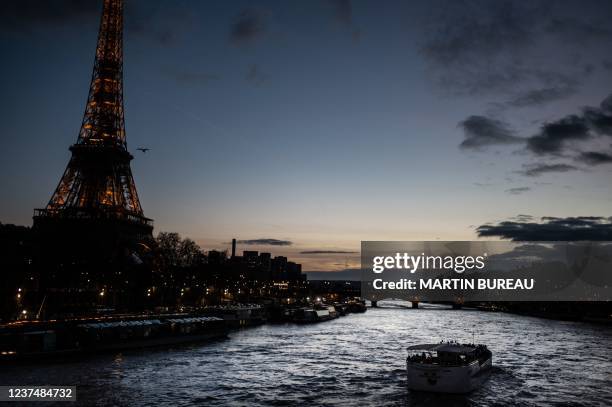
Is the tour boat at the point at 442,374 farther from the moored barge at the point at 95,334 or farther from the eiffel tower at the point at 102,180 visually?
the eiffel tower at the point at 102,180

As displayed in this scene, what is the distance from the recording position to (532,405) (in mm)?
38219

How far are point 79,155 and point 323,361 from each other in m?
71.7

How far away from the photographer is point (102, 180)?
110 meters

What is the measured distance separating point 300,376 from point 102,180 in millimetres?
76898

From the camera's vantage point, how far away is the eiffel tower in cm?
10250

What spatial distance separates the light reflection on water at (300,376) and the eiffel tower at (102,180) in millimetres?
46459

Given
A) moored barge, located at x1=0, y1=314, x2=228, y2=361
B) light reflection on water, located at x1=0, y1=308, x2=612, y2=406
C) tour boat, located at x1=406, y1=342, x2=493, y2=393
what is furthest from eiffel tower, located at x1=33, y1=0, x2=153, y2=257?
tour boat, located at x1=406, y1=342, x2=493, y2=393

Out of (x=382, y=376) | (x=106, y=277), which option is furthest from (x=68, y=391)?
(x=106, y=277)

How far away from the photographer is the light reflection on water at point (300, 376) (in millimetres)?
38250

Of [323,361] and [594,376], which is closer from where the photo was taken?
[594,376]

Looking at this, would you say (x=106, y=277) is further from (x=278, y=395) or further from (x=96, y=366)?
(x=278, y=395)

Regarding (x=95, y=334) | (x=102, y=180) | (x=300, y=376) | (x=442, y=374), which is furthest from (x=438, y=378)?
(x=102, y=180)

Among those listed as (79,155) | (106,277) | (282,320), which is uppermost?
(79,155)

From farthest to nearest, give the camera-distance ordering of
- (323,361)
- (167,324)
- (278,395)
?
(167,324) → (323,361) → (278,395)
